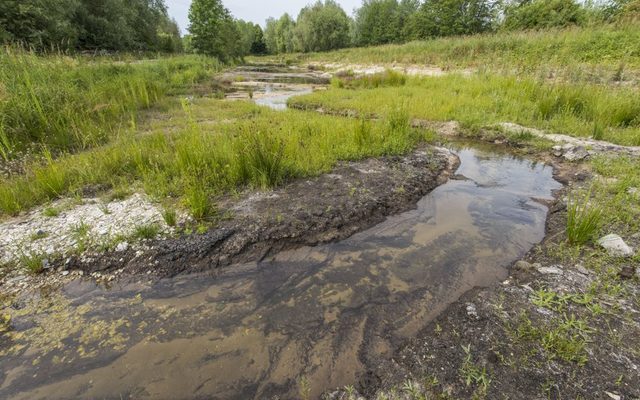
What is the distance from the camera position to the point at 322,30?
52.9m

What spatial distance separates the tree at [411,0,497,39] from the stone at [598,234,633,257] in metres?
43.0

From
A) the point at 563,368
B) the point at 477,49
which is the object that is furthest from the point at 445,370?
the point at 477,49

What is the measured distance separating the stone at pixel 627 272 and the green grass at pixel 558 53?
11.0 meters

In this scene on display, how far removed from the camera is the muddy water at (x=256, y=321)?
2.19 meters

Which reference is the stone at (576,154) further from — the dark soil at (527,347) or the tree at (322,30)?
the tree at (322,30)

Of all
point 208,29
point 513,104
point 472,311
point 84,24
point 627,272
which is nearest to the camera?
point 472,311

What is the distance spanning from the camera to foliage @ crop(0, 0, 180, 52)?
1303 centimetres

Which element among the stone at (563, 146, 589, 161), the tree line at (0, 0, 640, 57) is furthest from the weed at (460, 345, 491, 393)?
the tree line at (0, 0, 640, 57)

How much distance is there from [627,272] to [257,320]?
3756 millimetres

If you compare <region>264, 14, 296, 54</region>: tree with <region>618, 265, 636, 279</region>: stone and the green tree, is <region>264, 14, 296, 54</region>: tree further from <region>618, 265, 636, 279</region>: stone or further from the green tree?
<region>618, 265, 636, 279</region>: stone

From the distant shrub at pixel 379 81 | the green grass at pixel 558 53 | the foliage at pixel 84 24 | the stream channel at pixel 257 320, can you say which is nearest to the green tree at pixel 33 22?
the foliage at pixel 84 24

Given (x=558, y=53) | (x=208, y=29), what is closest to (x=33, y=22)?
(x=208, y=29)

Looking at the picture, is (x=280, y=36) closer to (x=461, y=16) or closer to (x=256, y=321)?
(x=461, y=16)

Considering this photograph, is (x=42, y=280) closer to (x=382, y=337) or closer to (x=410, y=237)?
(x=382, y=337)
